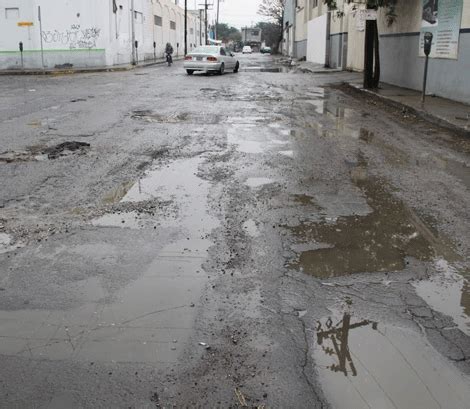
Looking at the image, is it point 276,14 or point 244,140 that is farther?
point 276,14

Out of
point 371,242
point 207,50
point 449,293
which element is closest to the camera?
point 449,293

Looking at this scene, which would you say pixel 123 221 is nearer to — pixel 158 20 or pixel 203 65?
pixel 203 65

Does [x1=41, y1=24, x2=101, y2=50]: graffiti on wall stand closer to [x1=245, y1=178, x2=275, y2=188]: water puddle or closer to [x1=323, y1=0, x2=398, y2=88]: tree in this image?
[x1=323, y1=0, x2=398, y2=88]: tree

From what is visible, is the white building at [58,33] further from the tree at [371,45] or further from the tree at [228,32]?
the tree at [228,32]

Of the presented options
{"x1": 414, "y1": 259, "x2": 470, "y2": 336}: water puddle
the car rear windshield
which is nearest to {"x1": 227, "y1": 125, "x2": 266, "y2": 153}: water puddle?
{"x1": 414, "y1": 259, "x2": 470, "y2": 336}: water puddle

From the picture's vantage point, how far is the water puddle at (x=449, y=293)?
401cm

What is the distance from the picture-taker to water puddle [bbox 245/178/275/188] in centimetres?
739

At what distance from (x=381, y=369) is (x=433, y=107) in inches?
495

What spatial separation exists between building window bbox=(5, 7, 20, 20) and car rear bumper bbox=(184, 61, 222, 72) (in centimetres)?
1422

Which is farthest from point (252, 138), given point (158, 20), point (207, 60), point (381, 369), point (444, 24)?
point (158, 20)

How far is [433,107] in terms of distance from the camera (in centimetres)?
1462

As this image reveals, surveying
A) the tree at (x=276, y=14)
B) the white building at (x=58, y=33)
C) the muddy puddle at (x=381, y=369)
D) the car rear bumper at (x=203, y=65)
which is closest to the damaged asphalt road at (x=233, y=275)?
the muddy puddle at (x=381, y=369)

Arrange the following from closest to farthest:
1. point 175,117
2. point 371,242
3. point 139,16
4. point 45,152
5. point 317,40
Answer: point 371,242, point 45,152, point 175,117, point 317,40, point 139,16

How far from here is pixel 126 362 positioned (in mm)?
3355
